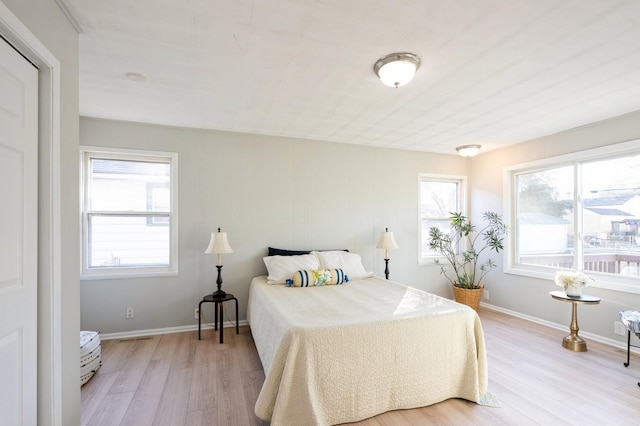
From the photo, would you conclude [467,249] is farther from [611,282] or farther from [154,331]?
[154,331]

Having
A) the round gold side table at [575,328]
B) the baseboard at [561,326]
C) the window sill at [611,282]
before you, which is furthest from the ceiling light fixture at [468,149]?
the baseboard at [561,326]

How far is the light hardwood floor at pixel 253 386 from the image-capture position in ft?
6.63

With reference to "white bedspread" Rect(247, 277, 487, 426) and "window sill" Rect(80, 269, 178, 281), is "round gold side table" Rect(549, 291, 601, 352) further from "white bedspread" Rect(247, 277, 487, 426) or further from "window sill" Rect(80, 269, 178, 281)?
"window sill" Rect(80, 269, 178, 281)

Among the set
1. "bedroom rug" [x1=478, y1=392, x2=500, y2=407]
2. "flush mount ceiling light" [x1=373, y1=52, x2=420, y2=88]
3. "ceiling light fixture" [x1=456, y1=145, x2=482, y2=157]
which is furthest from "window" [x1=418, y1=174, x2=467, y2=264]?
"flush mount ceiling light" [x1=373, y1=52, x2=420, y2=88]

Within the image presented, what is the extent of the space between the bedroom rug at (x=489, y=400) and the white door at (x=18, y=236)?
2682 millimetres

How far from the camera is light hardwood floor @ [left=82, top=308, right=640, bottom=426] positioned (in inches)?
79.5

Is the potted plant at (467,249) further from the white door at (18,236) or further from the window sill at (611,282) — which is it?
the white door at (18,236)

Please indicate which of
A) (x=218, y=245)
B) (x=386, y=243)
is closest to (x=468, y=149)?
(x=386, y=243)

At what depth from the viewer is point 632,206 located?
10.4 ft

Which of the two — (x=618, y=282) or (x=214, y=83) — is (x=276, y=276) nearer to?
(x=214, y=83)

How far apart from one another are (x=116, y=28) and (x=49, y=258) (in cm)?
135

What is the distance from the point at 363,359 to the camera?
6.53 feet

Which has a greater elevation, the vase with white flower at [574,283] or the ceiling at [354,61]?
the ceiling at [354,61]

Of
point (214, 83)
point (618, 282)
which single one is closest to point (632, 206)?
point (618, 282)
